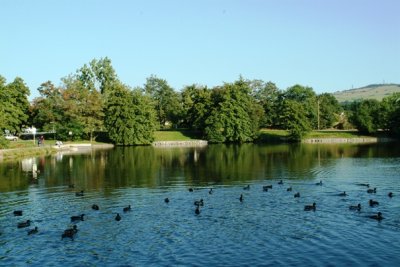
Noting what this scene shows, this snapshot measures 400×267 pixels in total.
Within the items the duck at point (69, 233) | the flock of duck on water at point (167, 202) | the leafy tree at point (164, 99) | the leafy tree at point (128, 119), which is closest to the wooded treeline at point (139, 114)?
the leafy tree at point (128, 119)

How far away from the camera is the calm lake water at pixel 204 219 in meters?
22.9

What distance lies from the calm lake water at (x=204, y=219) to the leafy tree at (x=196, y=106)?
249 ft

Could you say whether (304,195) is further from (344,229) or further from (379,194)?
(344,229)

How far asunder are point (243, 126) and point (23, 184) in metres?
81.9

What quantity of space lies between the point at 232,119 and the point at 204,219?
93.3 metres

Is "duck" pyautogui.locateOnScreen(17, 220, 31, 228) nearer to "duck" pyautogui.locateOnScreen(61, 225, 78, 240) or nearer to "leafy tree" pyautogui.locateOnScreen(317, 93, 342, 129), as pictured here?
"duck" pyautogui.locateOnScreen(61, 225, 78, 240)

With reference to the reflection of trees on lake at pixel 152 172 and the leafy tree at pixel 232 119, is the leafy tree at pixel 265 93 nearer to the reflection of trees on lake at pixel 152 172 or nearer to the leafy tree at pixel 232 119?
the leafy tree at pixel 232 119

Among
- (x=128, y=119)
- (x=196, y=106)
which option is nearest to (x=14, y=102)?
(x=128, y=119)

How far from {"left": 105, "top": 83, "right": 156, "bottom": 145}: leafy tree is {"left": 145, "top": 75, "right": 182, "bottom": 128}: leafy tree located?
27.5 metres

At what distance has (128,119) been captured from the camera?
117 m

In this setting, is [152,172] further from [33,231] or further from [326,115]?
[326,115]

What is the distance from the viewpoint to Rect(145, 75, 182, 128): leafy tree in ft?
492

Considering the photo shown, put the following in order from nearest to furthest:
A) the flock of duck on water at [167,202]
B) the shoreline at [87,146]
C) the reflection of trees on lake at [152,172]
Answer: the flock of duck on water at [167,202] → the reflection of trees on lake at [152,172] → the shoreline at [87,146]

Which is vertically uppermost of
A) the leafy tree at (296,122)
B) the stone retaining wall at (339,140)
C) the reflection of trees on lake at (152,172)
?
the leafy tree at (296,122)
